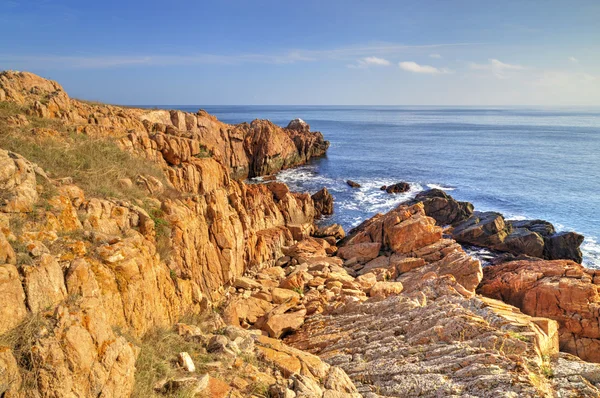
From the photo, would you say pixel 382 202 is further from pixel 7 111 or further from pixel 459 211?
pixel 7 111

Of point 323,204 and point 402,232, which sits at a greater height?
point 402,232

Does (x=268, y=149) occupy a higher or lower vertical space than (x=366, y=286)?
higher

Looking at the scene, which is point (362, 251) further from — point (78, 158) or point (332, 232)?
point (78, 158)

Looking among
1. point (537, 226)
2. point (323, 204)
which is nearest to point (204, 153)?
point (323, 204)

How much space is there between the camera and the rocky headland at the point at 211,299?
6.91 metres

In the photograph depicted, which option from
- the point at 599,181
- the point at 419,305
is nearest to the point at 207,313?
the point at 419,305

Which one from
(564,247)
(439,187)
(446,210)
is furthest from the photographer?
(439,187)

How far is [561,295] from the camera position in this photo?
1797cm

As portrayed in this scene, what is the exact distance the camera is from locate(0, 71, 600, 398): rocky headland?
6.91 metres

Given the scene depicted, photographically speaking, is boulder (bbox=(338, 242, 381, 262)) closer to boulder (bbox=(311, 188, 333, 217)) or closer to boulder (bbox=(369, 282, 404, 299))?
boulder (bbox=(369, 282, 404, 299))

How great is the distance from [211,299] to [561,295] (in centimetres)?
1700

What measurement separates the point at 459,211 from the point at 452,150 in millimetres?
51426

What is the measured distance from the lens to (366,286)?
2130cm

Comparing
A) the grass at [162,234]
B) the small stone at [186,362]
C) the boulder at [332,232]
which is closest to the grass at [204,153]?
the boulder at [332,232]
